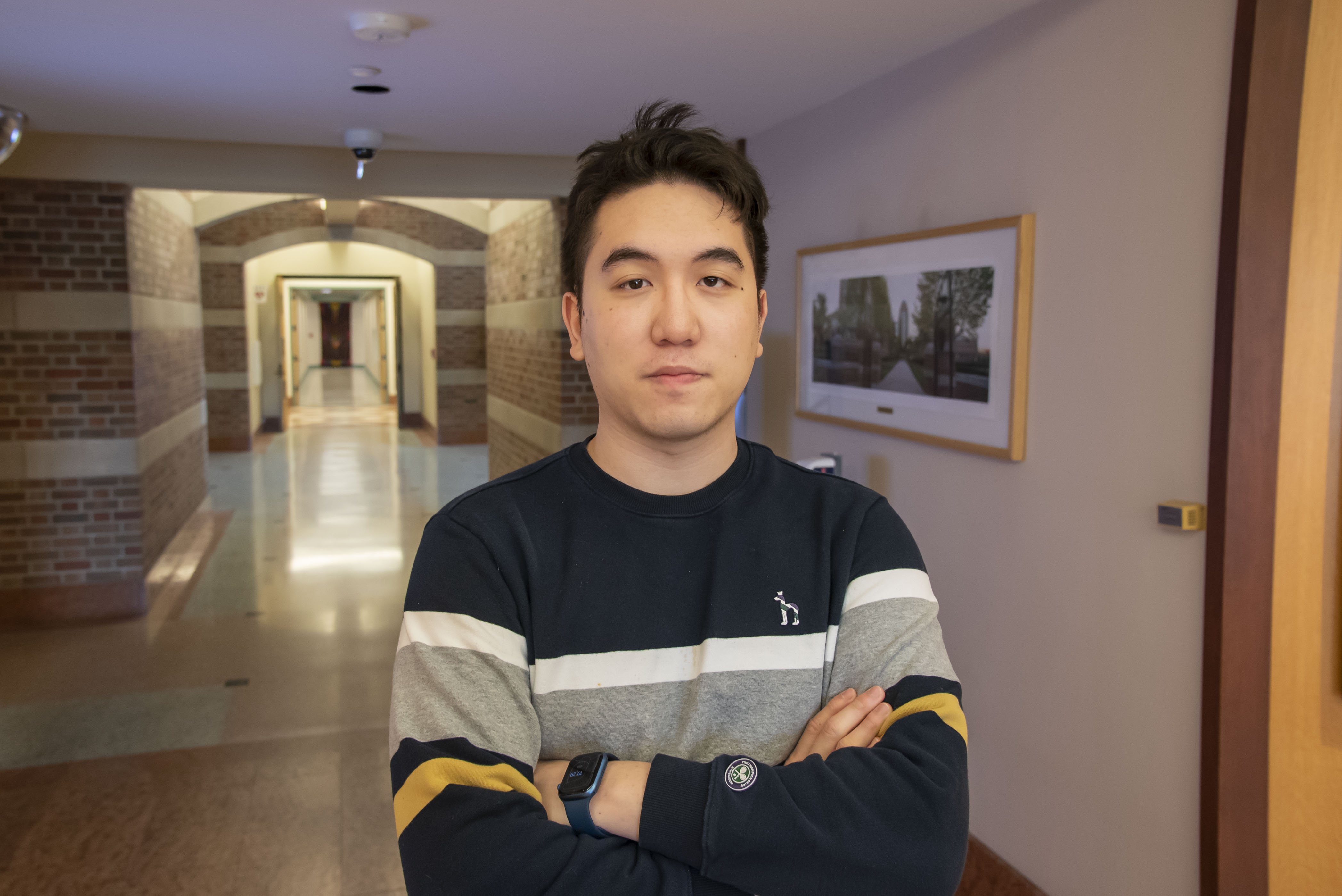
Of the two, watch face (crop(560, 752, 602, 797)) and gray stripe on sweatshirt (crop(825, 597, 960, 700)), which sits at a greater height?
gray stripe on sweatshirt (crop(825, 597, 960, 700))

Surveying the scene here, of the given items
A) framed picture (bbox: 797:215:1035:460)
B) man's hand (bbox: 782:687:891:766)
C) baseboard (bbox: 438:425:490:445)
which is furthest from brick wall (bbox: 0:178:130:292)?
baseboard (bbox: 438:425:490:445)

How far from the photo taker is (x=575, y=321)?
1461 millimetres

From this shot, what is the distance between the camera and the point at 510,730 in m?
1.26

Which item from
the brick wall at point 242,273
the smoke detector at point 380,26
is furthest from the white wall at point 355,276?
the smoke detector at point 380,26

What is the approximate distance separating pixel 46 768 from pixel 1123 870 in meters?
4.08

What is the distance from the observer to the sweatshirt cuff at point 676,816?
3.97 feet

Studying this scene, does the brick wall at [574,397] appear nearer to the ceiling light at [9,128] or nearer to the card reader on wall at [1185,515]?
the ceiling light at [9,128]

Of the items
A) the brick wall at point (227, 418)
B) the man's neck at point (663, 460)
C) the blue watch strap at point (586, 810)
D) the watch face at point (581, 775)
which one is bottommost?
the brick wall at point (227, 418)

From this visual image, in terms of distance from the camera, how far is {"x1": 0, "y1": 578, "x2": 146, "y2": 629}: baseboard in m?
5.71

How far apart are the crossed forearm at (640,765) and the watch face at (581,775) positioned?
0.02 meters

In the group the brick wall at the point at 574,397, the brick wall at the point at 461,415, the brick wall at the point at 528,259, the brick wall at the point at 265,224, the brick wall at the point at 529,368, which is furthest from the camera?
the brick wall at the point at 461,415

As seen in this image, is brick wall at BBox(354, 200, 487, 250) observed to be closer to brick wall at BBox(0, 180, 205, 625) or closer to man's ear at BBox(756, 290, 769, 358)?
brick wall at BBox(0, 180, 205, 625)

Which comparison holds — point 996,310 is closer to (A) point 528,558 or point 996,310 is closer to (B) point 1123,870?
(B) point 1123,870

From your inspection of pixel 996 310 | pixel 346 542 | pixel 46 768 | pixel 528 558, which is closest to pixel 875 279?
pixel 996 310
